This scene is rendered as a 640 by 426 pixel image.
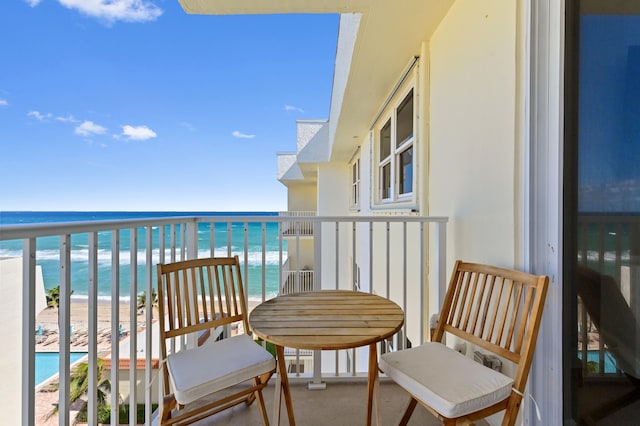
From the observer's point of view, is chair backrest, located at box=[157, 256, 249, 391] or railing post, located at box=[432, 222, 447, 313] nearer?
chair backrest, located at box=[157, 256, 249, 391]

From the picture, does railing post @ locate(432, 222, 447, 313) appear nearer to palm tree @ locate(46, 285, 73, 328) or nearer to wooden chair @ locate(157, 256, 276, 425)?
wooden chair @ locate(157, 256, 276, 425)

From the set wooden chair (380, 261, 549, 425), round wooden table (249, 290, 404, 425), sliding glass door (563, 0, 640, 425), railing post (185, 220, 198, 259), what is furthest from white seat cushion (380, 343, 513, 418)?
railing post (185, 220, 198, 259)

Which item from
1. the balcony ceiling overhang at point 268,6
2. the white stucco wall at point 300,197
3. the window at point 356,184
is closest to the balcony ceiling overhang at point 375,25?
the balcony ceiling overhang at point 268,6

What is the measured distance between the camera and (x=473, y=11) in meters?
1.56

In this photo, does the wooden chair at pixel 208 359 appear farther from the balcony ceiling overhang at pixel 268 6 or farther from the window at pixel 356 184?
the window at pixel 356 184

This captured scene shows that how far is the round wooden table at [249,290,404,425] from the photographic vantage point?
38.8 inches

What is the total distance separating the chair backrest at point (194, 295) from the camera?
135cm

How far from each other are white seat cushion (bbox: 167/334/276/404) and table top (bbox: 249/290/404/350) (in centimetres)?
20

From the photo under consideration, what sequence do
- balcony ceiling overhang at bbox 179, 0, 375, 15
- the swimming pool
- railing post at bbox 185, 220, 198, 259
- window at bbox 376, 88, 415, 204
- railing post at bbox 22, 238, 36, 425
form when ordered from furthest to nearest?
window at bbox 376, 88, 415, 204 → railing post at bbox 185, 220, 198, 259 → balcony ceiling overhang at bbox 179, 0, 375, 15 → the swimming pool → railing post at bbox 22, 238, 36, 425

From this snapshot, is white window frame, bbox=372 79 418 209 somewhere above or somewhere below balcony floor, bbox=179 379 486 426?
above

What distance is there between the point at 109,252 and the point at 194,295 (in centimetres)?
46

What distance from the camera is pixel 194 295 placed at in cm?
148

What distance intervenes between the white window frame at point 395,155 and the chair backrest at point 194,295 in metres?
1.72

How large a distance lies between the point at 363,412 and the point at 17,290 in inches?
64.9
